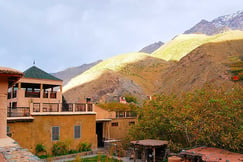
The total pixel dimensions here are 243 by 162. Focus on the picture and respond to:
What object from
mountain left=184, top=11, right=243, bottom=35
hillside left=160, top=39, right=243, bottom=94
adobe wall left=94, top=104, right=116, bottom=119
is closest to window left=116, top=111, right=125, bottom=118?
adobe wall left=94, top=104, right=116, bottom=119

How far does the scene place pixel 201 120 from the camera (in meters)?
12.1

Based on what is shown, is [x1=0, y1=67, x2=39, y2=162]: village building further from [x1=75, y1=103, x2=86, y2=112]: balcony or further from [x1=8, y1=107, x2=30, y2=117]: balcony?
[x1=75, y1=103, x2=86, y2=112]: balcony

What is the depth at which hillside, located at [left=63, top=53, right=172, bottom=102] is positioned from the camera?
149 feet

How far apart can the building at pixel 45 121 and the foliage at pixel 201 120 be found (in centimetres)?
461

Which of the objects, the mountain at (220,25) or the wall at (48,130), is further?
the mountain at (220,25)

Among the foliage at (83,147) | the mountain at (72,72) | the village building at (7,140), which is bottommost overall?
the foliage at (83,147)

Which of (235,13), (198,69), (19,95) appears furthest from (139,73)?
(235,13)

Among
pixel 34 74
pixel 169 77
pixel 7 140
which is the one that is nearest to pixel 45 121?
pixel 34 74

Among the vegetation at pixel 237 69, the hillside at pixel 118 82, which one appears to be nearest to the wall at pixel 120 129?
the hillside at pixel 118 82

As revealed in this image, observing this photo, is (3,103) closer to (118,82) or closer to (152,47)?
(118,82)

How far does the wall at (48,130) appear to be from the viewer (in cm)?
1430

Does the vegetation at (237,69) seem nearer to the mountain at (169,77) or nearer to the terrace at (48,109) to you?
the mountain at (169,77)

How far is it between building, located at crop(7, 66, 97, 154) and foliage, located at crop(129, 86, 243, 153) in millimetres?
4606

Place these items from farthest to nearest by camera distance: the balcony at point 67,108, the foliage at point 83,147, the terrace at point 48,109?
1. the balcony at point 67,108
2. the foliage at point 83,147
3. the terrace at point 48,109
